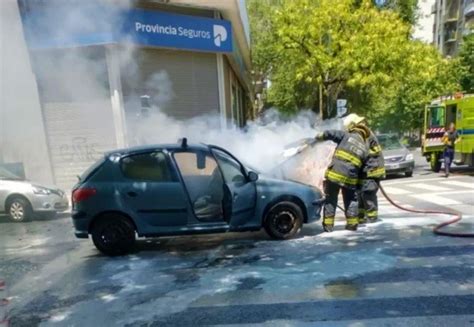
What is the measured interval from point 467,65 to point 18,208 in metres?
25.0

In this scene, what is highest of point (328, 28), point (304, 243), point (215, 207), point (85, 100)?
point (328, 28)

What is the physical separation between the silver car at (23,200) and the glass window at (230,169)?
4676 millimetres

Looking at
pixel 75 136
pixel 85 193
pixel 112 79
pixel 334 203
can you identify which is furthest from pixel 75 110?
pixel 334 203

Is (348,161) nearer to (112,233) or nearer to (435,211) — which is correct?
(435,211)

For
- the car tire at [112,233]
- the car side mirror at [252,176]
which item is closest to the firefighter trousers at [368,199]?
the car side mirror at [252,176]

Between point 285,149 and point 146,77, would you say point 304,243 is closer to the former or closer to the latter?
point 285,149

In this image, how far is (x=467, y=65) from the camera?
26.0 m

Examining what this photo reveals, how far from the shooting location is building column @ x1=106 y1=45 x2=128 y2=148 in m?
11.5

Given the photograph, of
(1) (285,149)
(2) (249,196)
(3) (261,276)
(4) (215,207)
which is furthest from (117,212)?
(1) (285,149)

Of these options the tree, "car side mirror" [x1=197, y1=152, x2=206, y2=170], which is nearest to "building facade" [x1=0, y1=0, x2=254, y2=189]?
"car side mirror" [x1=197, y1=152, x2=206, y2=170]

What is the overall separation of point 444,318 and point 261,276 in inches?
71.0

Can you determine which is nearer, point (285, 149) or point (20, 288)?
point (20, 288)

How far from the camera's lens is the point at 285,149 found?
329 inches

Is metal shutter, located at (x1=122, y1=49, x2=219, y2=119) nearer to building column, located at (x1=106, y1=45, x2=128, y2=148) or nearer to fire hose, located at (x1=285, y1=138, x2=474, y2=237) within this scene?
building column, located at (x1=106, y1=45, x2=128, y2=148)
